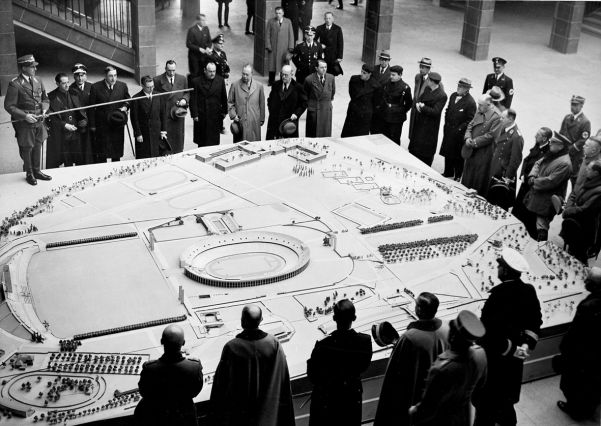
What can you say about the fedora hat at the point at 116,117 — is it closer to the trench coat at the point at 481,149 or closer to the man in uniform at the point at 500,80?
the trench coat at the point at 481,149

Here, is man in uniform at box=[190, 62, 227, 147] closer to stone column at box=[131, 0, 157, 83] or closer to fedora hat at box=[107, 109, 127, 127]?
fedora hat at box=[107, 109, 127, 127]

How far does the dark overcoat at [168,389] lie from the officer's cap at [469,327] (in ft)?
6.33

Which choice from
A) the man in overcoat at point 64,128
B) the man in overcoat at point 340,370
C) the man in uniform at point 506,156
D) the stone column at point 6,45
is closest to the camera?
the man in overcoat at point 340,370

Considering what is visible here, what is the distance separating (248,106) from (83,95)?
252 centimetres

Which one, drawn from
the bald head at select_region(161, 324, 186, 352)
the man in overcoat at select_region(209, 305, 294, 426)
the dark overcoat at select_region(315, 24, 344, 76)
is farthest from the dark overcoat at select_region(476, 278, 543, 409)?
the dark overcoat at select_region(315, 24, 344, 76)

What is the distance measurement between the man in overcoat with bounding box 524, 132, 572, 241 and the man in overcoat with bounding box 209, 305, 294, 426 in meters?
5.73

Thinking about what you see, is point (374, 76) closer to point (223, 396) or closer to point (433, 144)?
point (433, 144)

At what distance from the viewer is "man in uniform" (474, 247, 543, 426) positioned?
24.4 feet

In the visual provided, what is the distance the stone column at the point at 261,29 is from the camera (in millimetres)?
19078

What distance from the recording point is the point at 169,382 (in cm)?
648

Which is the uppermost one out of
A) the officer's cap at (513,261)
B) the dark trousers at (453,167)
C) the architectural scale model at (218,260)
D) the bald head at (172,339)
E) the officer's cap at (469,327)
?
the officer's cap at (469,327)

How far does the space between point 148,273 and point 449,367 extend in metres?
4.54

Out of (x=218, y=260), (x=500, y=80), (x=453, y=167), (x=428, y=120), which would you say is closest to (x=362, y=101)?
(x=428, y=120)

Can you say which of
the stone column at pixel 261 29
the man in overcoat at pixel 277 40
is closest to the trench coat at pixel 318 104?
the man in overcoat at pixel 277 40
